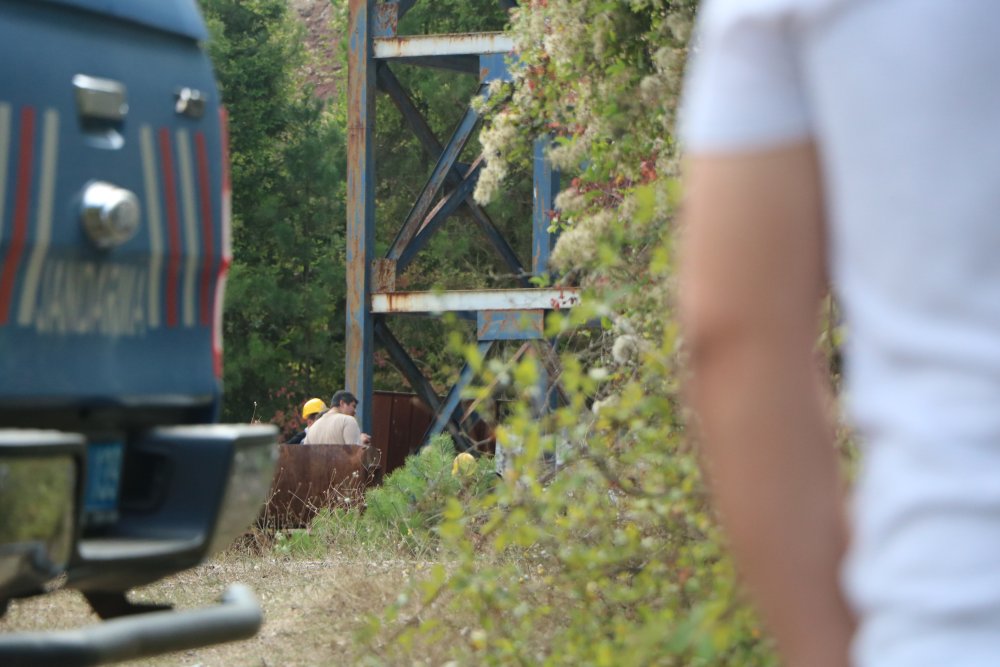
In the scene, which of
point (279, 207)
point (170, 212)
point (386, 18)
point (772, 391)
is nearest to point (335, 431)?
point (386, 18)

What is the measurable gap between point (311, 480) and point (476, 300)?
16.3 ft

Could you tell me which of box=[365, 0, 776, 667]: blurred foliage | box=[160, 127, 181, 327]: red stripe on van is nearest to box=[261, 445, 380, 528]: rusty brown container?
box=[365, 0, 776, 667]: blurred foliage

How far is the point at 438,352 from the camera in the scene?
30094mm

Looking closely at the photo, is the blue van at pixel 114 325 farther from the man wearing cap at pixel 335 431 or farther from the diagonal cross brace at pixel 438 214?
the diagonal cross brace at pixel 438 214

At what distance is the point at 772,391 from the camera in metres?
1.04

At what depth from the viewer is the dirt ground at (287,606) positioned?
679cm

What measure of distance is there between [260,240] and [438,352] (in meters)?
4.58

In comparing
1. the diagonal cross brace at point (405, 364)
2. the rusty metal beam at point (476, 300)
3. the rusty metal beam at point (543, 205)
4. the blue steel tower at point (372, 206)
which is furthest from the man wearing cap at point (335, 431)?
the rusty metal beam at point (543, 205)

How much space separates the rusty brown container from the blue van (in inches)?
272

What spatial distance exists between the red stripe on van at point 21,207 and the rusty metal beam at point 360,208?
13649 millimetres

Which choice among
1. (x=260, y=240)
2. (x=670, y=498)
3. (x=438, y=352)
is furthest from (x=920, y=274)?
(x=260, y=240)

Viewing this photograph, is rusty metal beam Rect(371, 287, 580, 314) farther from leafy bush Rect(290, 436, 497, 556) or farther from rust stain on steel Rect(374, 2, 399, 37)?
leafy bush Rect(290, 436, 497, 556)

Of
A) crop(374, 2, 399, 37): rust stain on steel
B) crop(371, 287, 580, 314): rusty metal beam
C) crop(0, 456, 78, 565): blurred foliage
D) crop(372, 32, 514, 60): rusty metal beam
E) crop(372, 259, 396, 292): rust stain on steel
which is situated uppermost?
crop(374, 2, 399, 37): rust stain on steel

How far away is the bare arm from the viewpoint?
1.02 m
